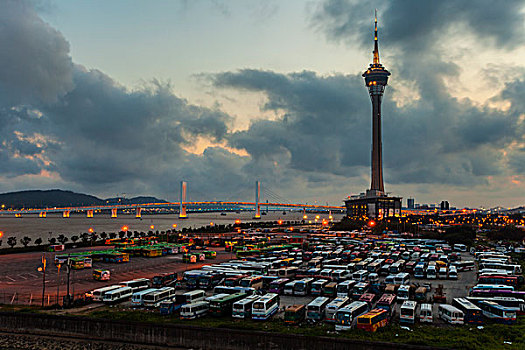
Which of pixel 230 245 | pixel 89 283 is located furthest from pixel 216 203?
pixel 89 283

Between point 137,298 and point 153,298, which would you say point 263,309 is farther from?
point 137,298

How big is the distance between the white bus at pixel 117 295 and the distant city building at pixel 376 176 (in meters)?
95.4

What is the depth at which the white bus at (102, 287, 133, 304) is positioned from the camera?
56.4 ft

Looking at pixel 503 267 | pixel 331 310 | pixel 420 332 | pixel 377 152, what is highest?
pixel 377 152

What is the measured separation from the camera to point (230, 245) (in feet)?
131

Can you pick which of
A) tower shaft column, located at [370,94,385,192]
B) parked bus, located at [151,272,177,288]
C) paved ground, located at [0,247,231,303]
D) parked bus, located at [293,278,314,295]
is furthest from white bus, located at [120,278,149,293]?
tower shaft column, located at [370,94,385,192]

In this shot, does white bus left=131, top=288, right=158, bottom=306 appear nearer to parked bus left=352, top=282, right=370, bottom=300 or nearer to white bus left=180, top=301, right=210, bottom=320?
white bus left=180, top=301, right=210, bottom=320

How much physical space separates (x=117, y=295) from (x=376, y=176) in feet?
385

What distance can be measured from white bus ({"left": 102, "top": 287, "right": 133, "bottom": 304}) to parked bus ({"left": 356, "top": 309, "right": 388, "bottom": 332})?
10102mm

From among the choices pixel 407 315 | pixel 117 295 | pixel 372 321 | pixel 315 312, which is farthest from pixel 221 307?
pixel 407 315

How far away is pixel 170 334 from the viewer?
42.4 ft

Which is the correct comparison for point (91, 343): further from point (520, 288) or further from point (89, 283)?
point (520, 288)

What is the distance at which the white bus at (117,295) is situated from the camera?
1720 centimetres

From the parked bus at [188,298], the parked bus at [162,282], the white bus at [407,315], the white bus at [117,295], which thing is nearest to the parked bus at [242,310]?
the parked bus at [188,298]
